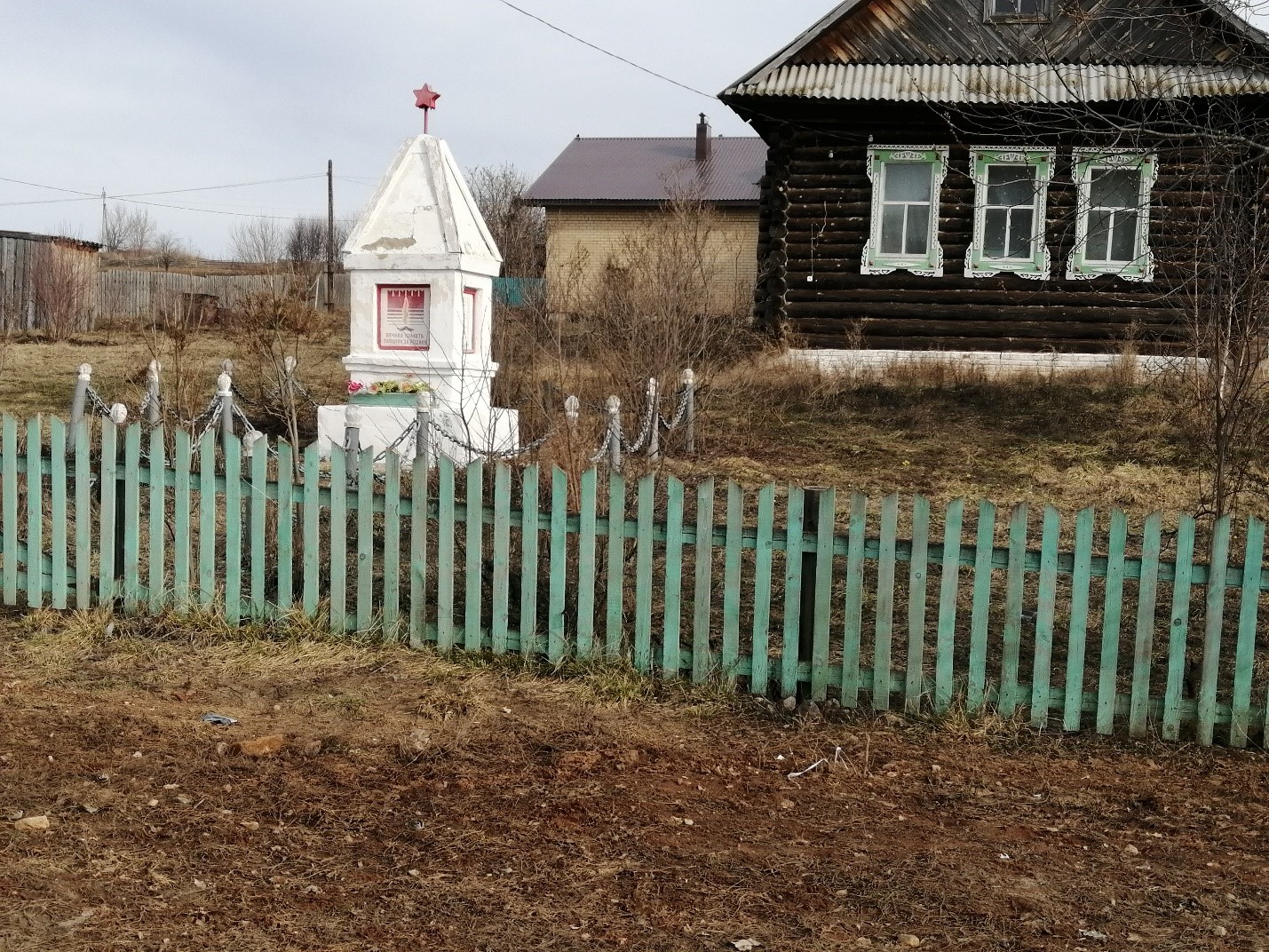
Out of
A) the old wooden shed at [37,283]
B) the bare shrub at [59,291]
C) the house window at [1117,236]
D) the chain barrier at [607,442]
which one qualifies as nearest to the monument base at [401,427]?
the chain barrier at [607,442]

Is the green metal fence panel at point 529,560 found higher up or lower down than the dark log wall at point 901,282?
lower down

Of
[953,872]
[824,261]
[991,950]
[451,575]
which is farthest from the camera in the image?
[824,261]

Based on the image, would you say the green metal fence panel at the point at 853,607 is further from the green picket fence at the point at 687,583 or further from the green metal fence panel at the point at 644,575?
the green metal fence panel at the point at 644,575

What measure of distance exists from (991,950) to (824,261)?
14269 mm

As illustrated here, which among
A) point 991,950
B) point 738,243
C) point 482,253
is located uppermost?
point 738,243

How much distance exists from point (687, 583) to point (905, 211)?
1093 centimetres

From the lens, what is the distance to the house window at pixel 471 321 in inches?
433

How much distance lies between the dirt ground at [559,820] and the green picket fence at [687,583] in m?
0.21

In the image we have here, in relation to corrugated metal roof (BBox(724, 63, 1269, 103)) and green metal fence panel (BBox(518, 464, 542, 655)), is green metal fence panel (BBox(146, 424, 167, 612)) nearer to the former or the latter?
green metal fence panel (BBox(518, 464, 542, 655))

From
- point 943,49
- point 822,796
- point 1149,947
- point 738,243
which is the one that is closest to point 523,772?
point 822,796

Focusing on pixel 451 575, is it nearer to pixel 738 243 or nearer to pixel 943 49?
pixel 943 49

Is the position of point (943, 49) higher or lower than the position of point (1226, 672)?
higher

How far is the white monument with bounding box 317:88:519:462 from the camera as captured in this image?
10703 mm

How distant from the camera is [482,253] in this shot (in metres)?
11.1
